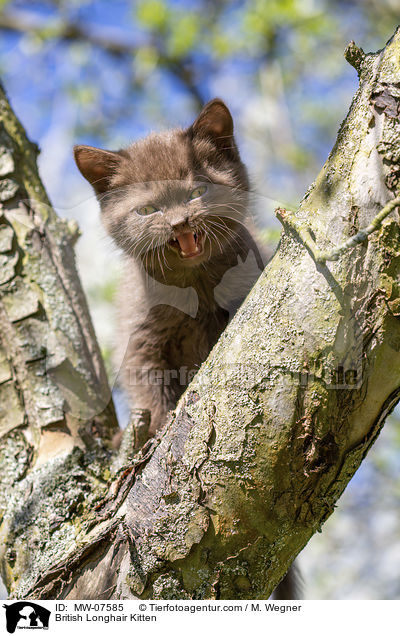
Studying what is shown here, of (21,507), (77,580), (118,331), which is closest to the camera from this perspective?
(77,580)

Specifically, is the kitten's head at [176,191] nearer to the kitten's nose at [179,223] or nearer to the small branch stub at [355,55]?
→ the kitten's nose at [179,223]

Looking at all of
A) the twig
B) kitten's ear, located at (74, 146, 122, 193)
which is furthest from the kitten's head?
the twig

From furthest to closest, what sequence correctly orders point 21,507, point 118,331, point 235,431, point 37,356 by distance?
point 118,331
point 37,356
point 21,507
point 235,431

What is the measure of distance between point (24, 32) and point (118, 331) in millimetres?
5318

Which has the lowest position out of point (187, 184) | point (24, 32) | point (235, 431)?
point (235, 431)

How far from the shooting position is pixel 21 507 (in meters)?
2.21

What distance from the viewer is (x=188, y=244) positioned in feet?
8.29

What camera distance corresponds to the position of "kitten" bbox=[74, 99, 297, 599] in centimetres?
258

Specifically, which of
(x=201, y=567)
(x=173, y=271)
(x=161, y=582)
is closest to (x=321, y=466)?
(x=201, y=567)

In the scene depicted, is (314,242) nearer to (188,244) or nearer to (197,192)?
(188,244)

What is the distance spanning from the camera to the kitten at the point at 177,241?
2.58 meters

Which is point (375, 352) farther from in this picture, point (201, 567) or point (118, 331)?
point (118, 331)
